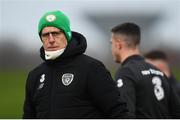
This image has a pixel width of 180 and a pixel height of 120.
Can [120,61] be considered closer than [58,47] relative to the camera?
No

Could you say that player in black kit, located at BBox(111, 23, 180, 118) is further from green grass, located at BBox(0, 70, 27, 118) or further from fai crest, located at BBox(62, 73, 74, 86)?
green grass, located at BBox(0, 70, 27, 118)

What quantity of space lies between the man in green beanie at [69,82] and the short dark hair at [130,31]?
5.73 ft

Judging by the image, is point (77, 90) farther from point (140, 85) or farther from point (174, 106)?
point (174, 106)

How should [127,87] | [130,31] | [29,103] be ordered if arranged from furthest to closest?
1. [130,31]
2. [127,87]
3. [29,103]

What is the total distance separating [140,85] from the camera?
23.2 feet

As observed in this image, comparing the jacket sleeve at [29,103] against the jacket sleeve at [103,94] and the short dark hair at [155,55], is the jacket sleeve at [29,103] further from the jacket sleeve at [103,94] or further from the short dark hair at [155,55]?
the short dark hair at [155,55]

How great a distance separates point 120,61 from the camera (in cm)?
743

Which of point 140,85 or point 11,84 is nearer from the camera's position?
point 140,85

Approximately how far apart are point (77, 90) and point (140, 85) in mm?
1398

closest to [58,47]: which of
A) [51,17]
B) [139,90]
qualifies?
[51,17]

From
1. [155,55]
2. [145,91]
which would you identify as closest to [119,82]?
[145,91]

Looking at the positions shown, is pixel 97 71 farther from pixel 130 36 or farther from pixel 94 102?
pixel 130 36

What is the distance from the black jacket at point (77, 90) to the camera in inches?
228

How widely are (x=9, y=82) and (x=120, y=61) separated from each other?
128 ft
